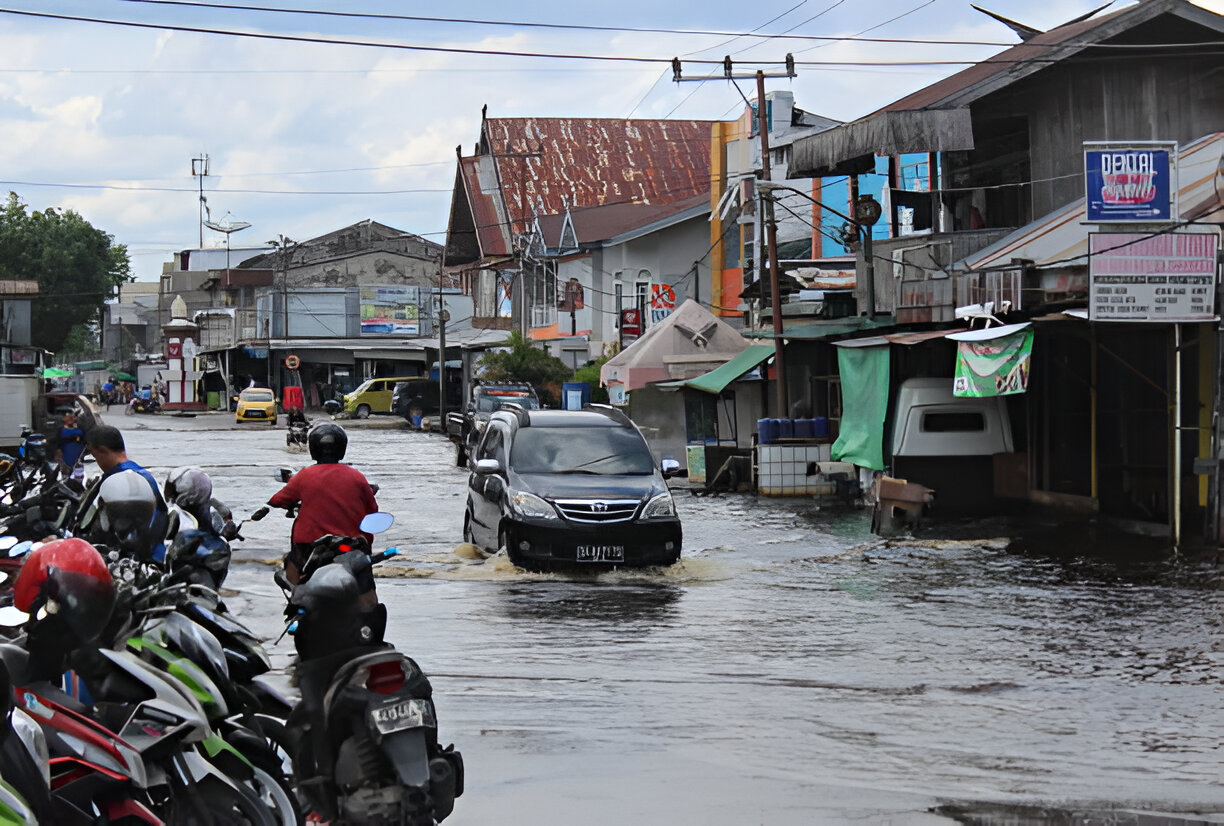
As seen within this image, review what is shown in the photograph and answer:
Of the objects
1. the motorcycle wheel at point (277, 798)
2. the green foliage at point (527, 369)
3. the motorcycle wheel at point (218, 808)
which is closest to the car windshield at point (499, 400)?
the green foliage at point (527, 369)

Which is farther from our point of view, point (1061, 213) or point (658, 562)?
point (1061, 213)

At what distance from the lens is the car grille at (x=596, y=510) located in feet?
48.4

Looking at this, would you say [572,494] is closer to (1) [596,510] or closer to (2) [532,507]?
(1) [596,510]

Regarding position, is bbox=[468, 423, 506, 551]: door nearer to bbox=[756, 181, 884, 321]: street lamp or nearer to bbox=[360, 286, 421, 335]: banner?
bbox=[756, 181, 884, 321]: street lamp

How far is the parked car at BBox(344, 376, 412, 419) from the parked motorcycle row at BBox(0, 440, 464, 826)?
60474 mm

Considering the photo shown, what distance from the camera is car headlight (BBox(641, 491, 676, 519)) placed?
1495cm

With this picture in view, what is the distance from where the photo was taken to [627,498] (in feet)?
49.0

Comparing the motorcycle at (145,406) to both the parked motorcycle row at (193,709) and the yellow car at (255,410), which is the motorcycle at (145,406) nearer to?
the yellow car at (255,410)

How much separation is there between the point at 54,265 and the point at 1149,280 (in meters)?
81.2

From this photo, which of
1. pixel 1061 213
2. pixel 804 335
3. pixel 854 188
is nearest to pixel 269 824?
pixel 1061 213

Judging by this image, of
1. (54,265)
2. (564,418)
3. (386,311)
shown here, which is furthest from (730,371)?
(54,265)

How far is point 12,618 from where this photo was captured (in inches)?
173

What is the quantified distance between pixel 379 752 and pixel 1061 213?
19222mm

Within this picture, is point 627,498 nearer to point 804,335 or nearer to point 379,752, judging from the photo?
point 379,752
